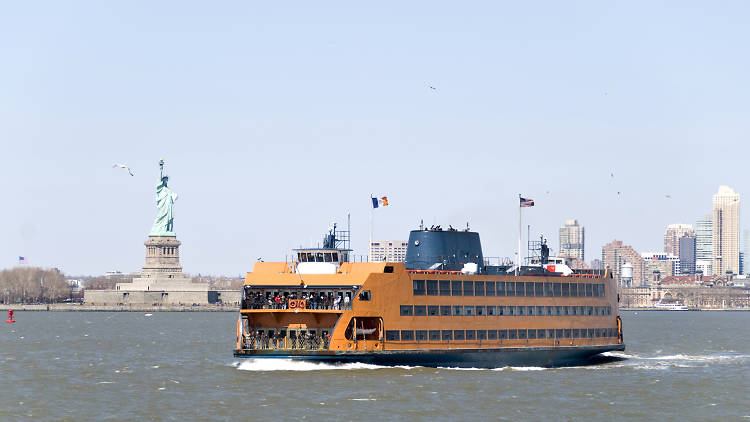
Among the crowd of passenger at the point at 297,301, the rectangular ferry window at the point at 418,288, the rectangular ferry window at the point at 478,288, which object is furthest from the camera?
the rectangular ferry window at the point at 478,288

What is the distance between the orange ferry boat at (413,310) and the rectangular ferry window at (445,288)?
57 mm

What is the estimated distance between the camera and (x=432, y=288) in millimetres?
70250

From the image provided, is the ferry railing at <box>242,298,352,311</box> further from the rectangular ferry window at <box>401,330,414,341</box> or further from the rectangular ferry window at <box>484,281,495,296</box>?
the rectangular ferry window at <box>484,281,495,296</box>

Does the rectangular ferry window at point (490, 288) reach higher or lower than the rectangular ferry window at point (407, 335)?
higher

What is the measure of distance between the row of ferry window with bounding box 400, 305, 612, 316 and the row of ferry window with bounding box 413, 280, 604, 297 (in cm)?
77

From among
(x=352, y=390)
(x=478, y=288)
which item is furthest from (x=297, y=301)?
(x=478, y=288)

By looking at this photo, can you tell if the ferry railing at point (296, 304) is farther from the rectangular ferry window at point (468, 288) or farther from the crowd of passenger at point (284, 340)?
the rectangular ferry window at point (468, 288)

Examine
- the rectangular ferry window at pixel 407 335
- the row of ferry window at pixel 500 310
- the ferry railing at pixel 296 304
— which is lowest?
the rectangular ferry window at pixel 407 335

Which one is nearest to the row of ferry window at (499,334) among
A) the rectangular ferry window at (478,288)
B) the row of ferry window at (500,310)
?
the row of ferry window at (500,310)

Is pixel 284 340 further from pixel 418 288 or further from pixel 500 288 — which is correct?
pixel 500 288

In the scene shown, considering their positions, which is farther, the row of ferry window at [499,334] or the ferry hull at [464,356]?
the row of ferry window at [499,334]

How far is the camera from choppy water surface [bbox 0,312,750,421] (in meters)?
56.2

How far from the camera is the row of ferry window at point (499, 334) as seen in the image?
68.9m

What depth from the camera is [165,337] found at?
123 meters
